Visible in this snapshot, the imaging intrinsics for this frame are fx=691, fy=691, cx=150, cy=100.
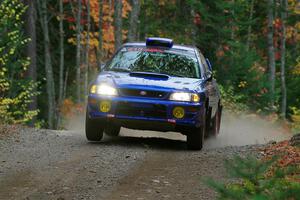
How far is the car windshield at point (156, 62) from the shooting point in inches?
486

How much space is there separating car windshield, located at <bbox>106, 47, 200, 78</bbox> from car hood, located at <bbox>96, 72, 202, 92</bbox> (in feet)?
1.44

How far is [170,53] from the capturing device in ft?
42.4

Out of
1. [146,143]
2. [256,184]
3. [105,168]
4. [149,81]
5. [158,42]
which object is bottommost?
[146,143]

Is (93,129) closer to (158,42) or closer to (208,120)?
(158,42)

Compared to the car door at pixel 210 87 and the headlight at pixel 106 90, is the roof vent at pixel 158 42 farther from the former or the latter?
the headlight at pixel 106 90

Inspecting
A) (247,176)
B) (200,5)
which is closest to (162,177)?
(247,176)

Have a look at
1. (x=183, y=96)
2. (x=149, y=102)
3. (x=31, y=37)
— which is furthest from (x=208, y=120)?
(x=31, y=37)

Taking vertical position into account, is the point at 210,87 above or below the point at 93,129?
→ above

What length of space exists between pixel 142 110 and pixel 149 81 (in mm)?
527

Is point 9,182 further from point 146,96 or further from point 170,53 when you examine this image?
point 170,53

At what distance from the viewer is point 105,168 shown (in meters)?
9.20

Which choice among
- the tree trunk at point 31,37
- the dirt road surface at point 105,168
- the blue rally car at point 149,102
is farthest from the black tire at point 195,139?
the tree trunk at point 31,37

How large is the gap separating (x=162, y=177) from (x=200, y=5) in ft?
68.0

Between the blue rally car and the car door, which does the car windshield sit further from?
the car door
